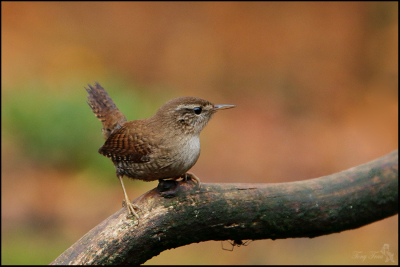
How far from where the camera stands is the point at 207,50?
11023 mm

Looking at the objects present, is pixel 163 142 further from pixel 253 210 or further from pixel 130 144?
pixel 253 210

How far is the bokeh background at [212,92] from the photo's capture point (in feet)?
22.4

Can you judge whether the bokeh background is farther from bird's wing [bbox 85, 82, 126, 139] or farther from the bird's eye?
the bird's eye

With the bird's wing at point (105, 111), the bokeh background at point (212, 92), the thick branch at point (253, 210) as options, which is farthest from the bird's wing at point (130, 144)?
the bokeh background at point (212, 92)

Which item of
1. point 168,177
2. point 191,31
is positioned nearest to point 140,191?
point 168,177

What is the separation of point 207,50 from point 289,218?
27.8 ft

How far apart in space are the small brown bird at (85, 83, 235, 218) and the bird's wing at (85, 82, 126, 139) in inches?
12.2

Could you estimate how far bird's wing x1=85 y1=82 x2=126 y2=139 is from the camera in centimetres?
414

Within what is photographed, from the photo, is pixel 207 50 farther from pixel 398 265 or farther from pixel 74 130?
pixel 398 265

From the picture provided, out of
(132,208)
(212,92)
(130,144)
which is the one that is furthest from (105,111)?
(212,92)

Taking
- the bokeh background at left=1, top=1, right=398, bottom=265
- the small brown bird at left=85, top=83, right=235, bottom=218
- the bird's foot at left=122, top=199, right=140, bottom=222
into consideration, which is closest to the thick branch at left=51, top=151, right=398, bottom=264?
the bird's foot at left=122, top=199, right=140, bottom=222

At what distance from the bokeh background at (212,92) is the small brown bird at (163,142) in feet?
10.2

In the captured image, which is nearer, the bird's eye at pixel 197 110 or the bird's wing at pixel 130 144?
the bird's wing at pixel 130 144

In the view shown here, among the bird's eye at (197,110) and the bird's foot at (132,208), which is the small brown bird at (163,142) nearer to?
the bird's eye at (197,110)
